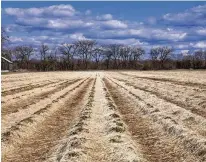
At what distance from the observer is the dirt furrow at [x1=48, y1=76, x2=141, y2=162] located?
12852 millimetres

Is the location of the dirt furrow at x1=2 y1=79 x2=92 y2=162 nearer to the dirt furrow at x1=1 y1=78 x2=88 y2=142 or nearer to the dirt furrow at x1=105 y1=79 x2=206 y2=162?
the dirt furrow at x1=1 y1=78 x2=88 y2=142

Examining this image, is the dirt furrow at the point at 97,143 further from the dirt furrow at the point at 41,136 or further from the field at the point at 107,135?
the dirt furrow at the point at 41,136

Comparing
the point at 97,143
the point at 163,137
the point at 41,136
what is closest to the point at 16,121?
the point at 41,136

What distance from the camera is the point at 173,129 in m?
16.9

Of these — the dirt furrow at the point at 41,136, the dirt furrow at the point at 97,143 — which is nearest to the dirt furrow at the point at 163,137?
the dirt furrow at the point at 97,143

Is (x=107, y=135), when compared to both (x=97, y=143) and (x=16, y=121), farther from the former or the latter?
(x=16, y=121)

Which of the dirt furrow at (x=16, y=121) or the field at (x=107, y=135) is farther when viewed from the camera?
the dirt furrow at (x=16, y=121)

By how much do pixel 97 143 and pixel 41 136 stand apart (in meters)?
3.05

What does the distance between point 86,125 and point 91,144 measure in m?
3.72

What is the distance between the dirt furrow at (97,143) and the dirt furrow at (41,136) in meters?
0.53

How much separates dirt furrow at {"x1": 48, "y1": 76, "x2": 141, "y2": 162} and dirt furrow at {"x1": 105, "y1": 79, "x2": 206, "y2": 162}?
1.97 feet

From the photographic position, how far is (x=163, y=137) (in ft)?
53.2

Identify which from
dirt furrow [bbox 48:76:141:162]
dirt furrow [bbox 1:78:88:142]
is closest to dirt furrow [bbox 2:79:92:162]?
dirt furrow [bbox 1:78:88:142]

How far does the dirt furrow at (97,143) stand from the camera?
42.2 feet
